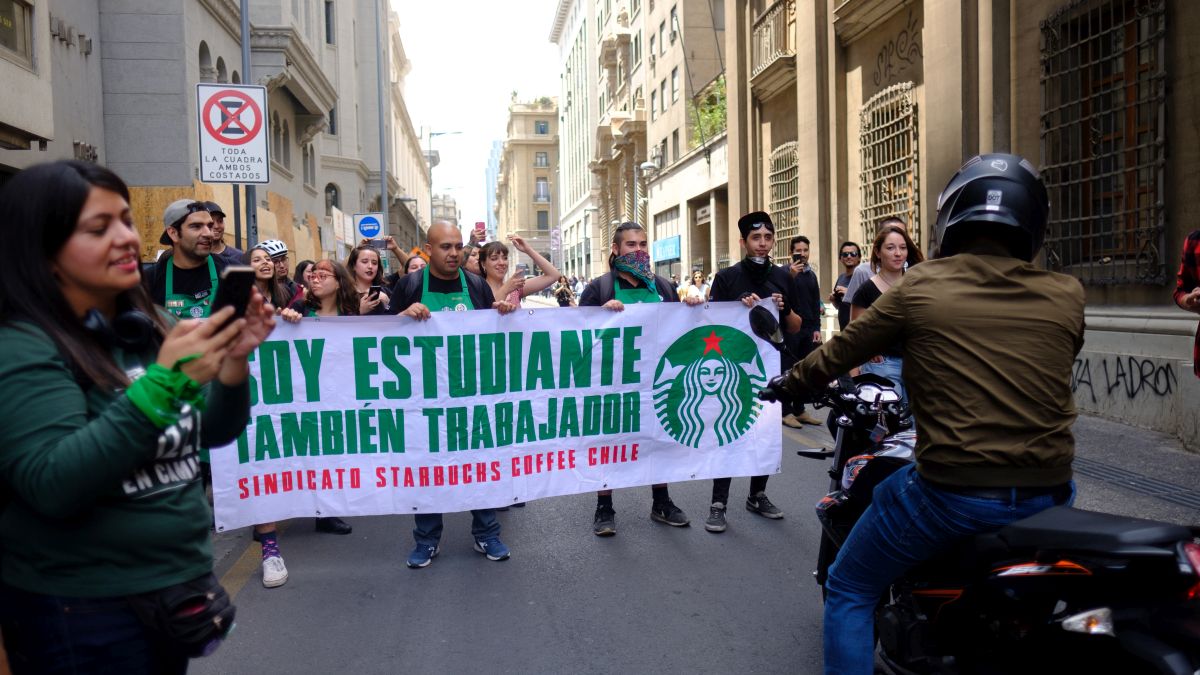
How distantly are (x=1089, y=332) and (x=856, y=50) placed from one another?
31.1 ft

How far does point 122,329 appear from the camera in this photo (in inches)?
78.2

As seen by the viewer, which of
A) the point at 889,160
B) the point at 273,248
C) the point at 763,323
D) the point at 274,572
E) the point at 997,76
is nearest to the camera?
the point at 763,323

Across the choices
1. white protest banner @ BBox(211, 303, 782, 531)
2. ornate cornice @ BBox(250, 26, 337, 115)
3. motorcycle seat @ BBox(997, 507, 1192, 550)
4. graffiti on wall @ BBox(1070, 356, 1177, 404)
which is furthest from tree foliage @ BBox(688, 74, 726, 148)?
motorcycle seat @ BBox(997, 507, 1192, 550)

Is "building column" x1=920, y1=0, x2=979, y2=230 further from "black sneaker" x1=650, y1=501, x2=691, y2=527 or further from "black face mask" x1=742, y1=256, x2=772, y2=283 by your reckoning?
"black sneaker" x1=650, y1=501, x2=691, y2=527

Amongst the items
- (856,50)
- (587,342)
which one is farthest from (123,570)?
(856,50)

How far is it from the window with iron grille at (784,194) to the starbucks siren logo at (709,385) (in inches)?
585

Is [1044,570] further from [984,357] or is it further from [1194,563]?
[984,357]

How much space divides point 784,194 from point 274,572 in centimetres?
1866

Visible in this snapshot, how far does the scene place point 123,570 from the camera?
195 centimetres

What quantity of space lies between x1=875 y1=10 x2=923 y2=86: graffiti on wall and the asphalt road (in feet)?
32.5

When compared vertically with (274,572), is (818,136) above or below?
above

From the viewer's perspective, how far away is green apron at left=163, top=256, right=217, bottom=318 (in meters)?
5.66

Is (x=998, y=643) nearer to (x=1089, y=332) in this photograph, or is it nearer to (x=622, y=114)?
(x=1089, y=332)

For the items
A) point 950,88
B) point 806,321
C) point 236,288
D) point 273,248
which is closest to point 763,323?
point 236,288
